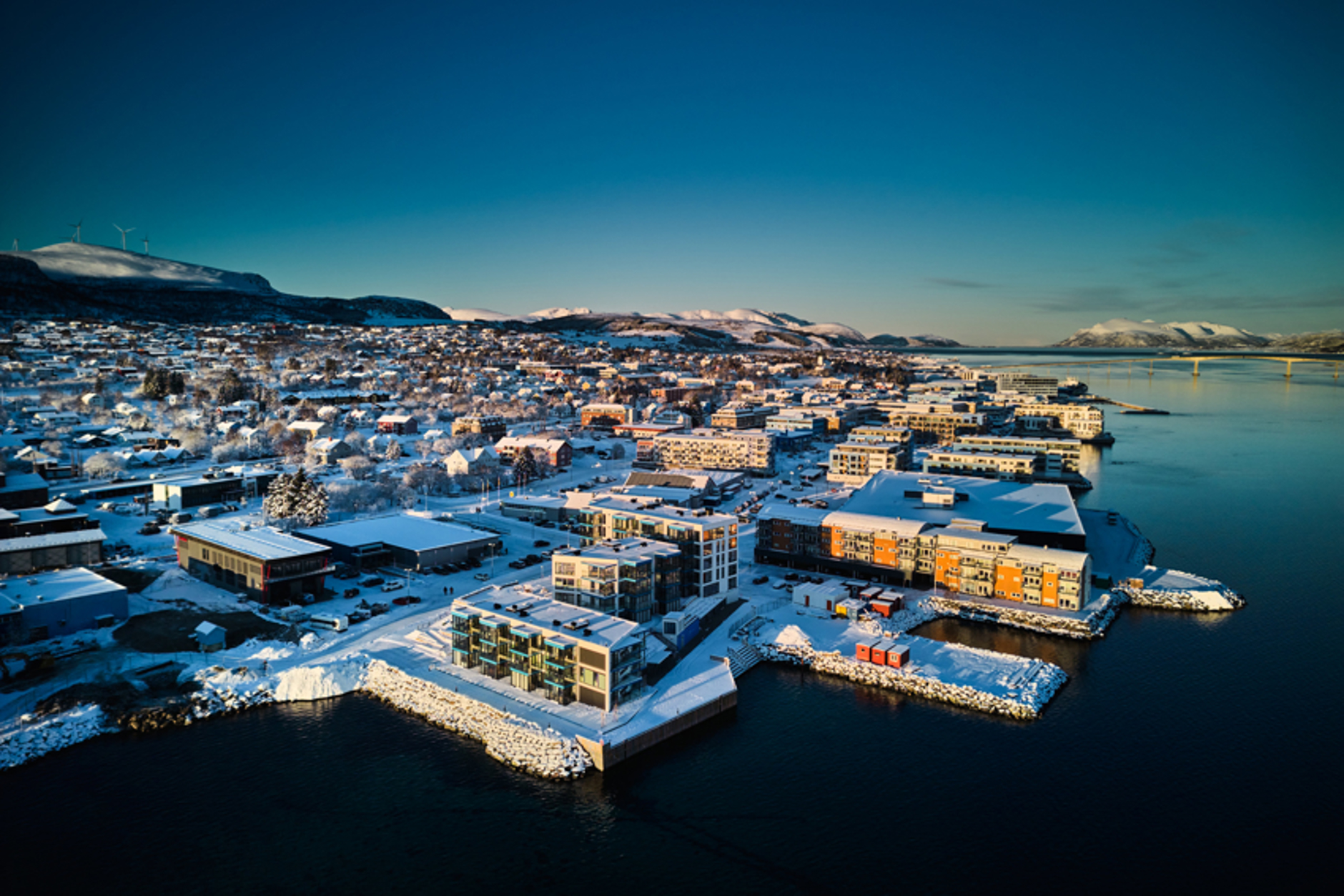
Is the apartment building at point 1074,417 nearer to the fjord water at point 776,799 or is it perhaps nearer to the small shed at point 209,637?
the fjord water at point 776,799

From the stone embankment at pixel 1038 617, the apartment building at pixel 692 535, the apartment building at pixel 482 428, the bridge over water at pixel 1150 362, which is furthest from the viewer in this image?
the bridge over water at pixel 1150 362

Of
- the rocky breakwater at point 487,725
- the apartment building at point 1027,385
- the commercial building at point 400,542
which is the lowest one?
the rocky breakwater at point 487,725

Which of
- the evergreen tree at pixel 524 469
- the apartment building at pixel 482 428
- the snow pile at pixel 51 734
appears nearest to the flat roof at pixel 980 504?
the evergreen tree at pixel 524 469

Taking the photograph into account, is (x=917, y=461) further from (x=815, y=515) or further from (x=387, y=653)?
(x=387, y=653)

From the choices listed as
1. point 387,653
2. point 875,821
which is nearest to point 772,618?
point 875,821

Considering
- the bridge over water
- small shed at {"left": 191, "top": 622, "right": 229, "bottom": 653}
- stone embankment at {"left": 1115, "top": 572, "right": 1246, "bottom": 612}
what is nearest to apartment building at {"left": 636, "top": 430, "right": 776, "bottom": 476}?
stone embankment at {"left": 1115, "top": 572, "right": 1246, "bottom": 612}

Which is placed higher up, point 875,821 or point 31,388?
point 31,388

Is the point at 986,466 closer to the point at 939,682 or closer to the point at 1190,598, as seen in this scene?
the point at 1190,598
